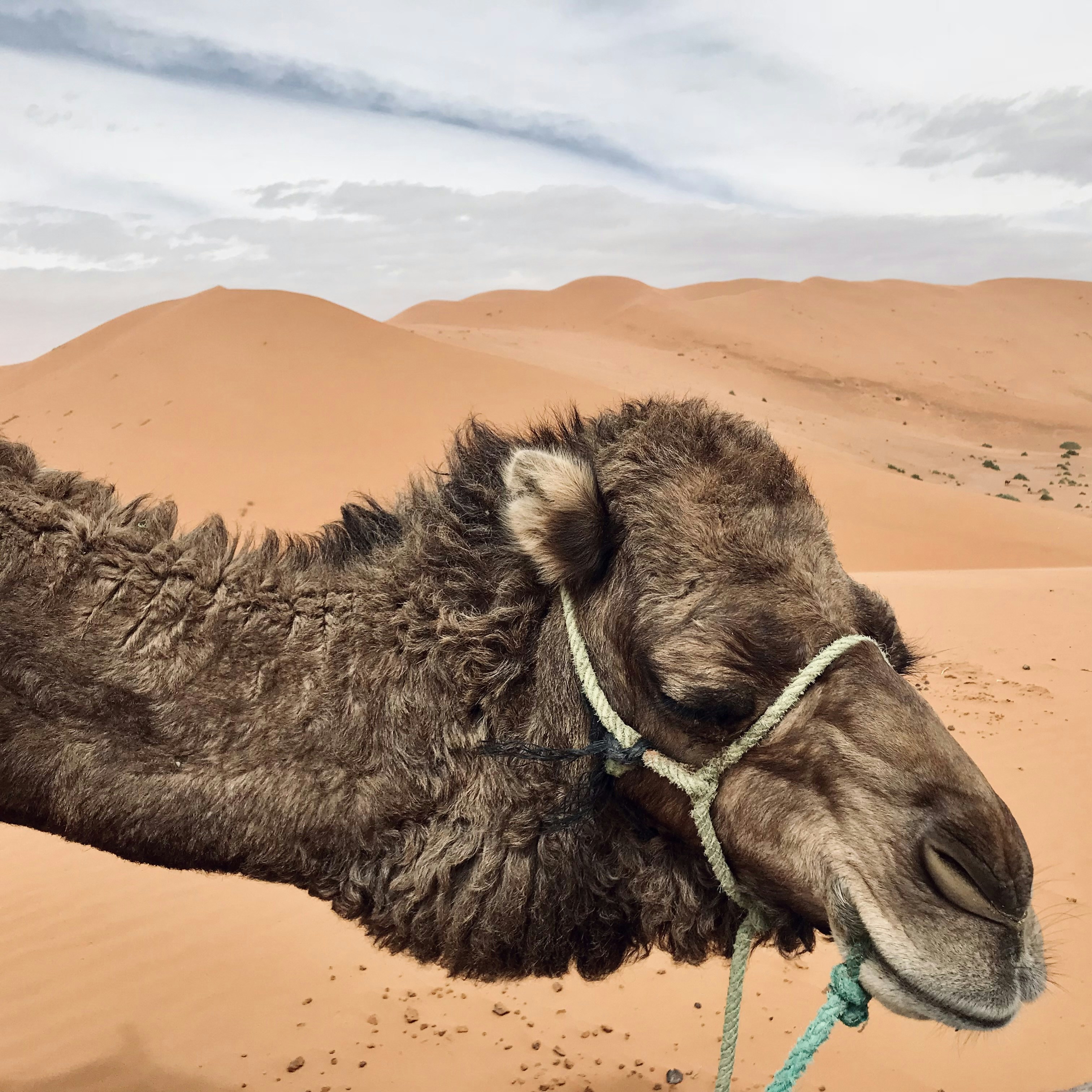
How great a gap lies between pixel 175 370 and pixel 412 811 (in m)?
31.2

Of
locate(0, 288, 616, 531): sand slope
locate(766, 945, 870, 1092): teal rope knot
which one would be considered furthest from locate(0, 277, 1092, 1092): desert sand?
locate(766, 945, 870, 1092): teal rope knot

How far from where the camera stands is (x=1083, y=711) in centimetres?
922

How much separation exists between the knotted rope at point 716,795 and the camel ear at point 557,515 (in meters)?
0.11

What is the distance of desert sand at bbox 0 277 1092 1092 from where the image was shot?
15.8 feet

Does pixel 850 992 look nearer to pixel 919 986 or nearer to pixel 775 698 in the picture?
pixel 919 986

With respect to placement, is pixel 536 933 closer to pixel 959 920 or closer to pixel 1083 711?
pixel 959 920

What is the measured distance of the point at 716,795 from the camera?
231cm

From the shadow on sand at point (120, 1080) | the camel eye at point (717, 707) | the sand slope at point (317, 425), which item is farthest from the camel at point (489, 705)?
the sand slope at point (317, 425)

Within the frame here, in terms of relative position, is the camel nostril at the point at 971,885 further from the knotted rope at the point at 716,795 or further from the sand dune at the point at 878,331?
the sand dune at the point at 878,331

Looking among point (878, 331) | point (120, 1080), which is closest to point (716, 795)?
point (120, 1080)

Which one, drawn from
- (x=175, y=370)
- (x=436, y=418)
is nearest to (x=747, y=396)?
(x=436, y=418)

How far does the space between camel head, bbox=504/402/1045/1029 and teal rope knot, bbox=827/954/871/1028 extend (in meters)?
0.04

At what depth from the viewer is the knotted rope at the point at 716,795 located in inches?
83.9

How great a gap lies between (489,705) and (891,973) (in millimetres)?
1170
